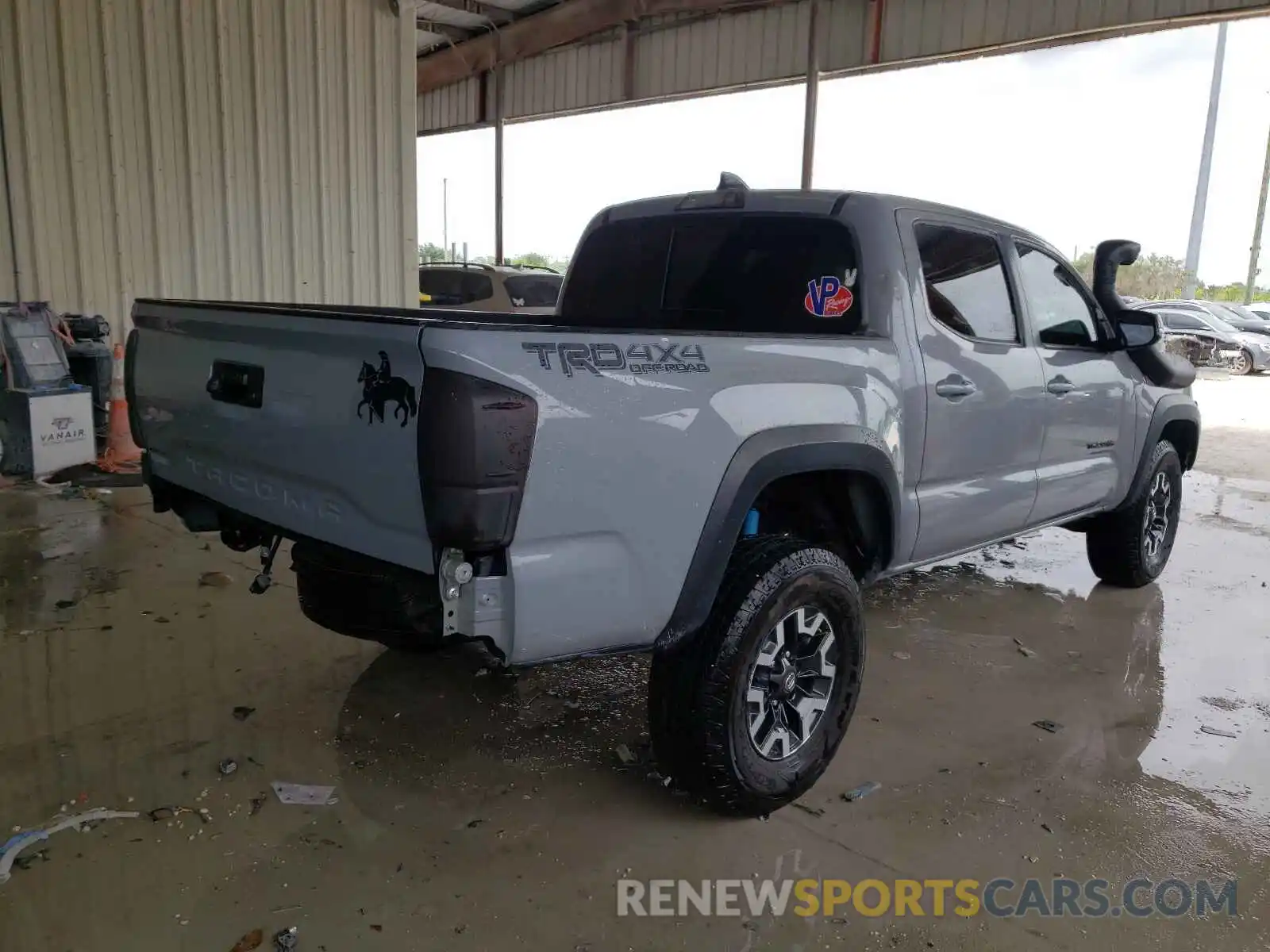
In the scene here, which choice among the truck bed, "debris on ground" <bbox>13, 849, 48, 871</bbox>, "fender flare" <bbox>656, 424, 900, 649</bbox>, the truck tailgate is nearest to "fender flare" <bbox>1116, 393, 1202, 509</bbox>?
"fender flare" <bbox>656, 424, 900, 649</bbox>

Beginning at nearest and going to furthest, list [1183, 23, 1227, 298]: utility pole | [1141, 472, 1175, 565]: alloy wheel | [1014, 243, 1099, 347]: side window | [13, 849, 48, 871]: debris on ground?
1. [13, 849, 48, 871]: debris on ground
2. [1014, 243, 1099, 347]: side window
3. [1141, 472, 1175, 565]: alloy wheel
4. [1183, 23, 1227, 298]: utility pole

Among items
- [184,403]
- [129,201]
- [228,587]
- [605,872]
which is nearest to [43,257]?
[129,201]

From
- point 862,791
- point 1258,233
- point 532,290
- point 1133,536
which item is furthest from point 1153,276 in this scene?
point 862,791

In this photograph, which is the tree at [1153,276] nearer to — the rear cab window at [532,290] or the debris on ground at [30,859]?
the rear cab window at [532,290]

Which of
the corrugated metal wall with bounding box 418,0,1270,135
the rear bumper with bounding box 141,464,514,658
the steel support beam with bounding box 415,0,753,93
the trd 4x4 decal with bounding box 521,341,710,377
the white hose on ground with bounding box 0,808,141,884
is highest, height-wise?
the steel support beam with bounding box 415,0,753,93

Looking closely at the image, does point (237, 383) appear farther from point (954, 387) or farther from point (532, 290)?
point (532, 290)

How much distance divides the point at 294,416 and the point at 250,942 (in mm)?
1267

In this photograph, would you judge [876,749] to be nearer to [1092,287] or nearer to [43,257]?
[1092,287]

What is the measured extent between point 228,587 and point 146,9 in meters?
5.56

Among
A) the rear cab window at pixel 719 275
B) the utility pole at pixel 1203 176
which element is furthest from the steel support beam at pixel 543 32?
the utility pole at pixel 1203 176

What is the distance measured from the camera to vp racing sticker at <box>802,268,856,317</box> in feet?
10.6

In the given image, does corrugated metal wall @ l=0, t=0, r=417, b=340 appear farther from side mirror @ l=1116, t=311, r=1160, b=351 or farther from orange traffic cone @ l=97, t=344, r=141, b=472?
side mirror @ l=1116, t=311, r=1160, b=351

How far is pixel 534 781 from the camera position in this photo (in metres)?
2.98

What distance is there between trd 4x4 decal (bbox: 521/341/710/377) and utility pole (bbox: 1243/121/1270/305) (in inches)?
1342
